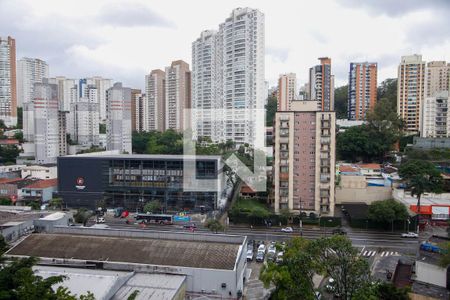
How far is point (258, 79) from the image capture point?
122 feet

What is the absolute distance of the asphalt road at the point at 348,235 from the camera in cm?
1856

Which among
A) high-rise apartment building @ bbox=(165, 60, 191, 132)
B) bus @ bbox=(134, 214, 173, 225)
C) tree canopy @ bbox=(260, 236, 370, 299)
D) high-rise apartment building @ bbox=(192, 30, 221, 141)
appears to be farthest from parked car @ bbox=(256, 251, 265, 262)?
high-rise apartment building @ bbox=(165, 60, 191, 132)

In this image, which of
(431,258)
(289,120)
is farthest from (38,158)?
(431,258)

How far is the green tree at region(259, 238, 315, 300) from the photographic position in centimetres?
1015

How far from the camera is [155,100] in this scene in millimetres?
61312

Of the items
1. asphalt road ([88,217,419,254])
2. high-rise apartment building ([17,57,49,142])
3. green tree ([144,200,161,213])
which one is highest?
high-rise apartment building ([17,57,49,142])

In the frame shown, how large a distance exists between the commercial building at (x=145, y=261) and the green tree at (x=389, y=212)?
9740 mm

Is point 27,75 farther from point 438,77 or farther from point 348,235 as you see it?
point 348,235

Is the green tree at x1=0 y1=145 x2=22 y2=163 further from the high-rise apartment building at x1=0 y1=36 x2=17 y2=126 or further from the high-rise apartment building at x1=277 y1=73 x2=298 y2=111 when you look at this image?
the high-rise apartment building at x1=277 y1=73 x2=298 y2=111

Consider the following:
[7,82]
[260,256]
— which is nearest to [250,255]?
[260,256]

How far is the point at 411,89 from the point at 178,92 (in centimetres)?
3024

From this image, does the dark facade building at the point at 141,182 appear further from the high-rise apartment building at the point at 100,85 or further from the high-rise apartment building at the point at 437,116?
the high-rise apartment building at the point at 100,85

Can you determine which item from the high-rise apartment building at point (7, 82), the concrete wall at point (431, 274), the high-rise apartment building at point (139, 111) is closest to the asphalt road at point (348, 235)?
the concrete wall at point (431, 274)

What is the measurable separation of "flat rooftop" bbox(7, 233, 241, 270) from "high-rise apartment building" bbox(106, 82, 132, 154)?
30.9 m
